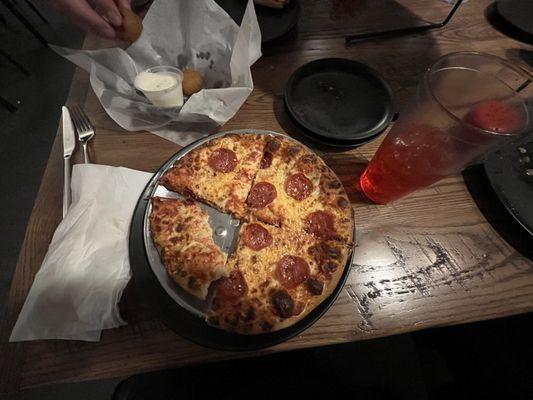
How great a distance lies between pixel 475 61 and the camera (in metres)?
0.99

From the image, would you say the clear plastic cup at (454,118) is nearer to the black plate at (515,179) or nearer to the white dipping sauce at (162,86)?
the black plate at (515,179)

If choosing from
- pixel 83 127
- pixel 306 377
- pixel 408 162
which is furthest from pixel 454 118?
pixel 83 127

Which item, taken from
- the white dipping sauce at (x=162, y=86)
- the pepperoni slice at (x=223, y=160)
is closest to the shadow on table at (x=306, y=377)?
the pepperoni slice at (x=223, y=160)

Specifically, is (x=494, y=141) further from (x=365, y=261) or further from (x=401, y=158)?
(x=365, y=261)

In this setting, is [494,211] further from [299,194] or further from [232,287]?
[232,287]

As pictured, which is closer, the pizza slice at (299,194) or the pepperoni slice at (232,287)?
the pepperoni slice at (232,287)

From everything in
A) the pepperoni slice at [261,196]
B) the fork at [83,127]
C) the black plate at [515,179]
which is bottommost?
the fork at [83,127]

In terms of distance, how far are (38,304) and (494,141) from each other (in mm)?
1426

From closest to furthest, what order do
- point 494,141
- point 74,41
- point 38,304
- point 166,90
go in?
point 494,141 → point 38,304 → point 166,90 → point 74,41

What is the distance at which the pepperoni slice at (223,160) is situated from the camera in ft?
4.19

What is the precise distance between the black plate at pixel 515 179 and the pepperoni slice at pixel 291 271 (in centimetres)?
81

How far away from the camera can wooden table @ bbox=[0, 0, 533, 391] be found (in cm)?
95

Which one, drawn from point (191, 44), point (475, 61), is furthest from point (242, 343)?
point (191, 44)

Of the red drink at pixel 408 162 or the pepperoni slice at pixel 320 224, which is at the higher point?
the red drink at pixel 408 162
